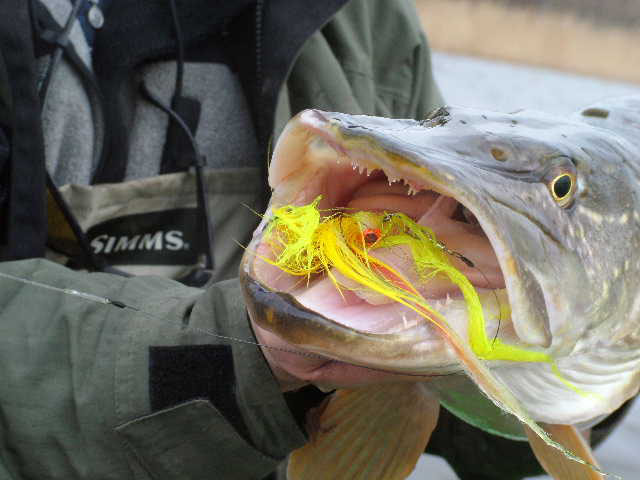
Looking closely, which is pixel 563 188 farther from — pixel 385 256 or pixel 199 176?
pixel 199 176

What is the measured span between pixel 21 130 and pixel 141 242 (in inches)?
14.8

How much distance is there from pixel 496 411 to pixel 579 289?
1.29 feet

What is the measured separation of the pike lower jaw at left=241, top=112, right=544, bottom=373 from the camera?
0.66 metres

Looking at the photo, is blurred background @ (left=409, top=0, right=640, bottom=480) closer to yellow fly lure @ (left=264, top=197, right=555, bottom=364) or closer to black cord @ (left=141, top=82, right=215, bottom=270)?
black cord @ (left=141, top=82, right=215, bottom=270)

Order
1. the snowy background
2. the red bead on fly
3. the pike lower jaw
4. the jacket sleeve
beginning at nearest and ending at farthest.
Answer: the pike lower jaw, the red bead on fly, the jacket sleeve, the snowy background

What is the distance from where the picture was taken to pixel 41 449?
3.40ft

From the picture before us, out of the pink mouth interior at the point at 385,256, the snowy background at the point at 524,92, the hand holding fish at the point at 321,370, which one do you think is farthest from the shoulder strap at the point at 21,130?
the snowy background at the point at 524,92

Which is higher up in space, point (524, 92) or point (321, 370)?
point (321, 370)

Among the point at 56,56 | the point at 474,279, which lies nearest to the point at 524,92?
the point at 56,56

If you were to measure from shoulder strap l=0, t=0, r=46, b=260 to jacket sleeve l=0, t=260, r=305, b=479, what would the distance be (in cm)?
23

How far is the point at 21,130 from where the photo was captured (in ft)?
3.97

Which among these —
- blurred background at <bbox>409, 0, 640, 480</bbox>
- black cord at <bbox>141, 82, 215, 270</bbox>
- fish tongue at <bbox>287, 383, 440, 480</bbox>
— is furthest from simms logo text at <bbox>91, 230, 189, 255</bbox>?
blurred background at <bbox>409, 0, 640, 480</bbox>

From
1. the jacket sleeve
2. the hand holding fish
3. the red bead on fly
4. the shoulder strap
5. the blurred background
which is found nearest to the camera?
the red bead on fly

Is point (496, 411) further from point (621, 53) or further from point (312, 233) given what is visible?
point (621, 53)
